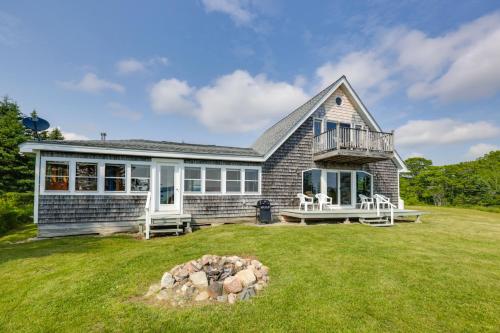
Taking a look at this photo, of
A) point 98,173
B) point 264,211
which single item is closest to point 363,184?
point 264,211

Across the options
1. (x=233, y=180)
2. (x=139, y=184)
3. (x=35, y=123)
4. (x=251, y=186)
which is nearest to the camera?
(x=35, y=123)

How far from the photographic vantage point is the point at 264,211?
11445 mm

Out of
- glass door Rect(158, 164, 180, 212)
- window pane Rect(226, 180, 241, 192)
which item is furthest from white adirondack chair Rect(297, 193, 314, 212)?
glass door Rect(158, 164, 180, 212)

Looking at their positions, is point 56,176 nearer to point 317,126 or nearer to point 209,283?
point 209,283

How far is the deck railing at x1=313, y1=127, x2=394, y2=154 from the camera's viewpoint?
506 inches

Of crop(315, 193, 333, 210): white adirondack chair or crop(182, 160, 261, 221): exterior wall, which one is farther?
crop(315, 193, 333, 210): white adirondack chair

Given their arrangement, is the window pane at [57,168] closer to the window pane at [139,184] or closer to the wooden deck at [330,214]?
the window pane at [139,184]

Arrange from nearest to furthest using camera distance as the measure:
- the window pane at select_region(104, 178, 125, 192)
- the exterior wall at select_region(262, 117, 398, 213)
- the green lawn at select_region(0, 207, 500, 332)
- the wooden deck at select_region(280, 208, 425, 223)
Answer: the green lawn at select_region(0, 207, 500, 332)
the window pane at select_region(104, 178, 125, 192)
the wooden deck at select_region(280, 208, 425, 223)
the exterior wall at select_region(262, 117, 398, 213)

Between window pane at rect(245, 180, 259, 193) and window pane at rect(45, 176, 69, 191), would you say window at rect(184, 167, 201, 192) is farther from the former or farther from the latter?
window pane at rect(45, 176, 69, 191)

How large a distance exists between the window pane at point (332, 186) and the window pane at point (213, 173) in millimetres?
6311

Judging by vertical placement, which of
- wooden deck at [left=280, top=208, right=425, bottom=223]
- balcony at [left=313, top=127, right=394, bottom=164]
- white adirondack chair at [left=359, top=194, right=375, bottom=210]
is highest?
balcony at [left=313, top=127, right=394, bottom=164]

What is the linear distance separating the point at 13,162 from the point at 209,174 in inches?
896

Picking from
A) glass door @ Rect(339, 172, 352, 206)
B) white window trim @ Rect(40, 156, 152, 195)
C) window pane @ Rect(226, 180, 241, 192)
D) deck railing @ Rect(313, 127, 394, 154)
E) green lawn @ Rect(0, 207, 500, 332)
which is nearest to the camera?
green lawn @ Rect(0, 207, 500, 332)

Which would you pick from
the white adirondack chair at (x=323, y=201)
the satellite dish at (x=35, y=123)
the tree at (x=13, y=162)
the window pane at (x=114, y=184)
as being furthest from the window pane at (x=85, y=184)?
the tree at (x=13, y=162)
